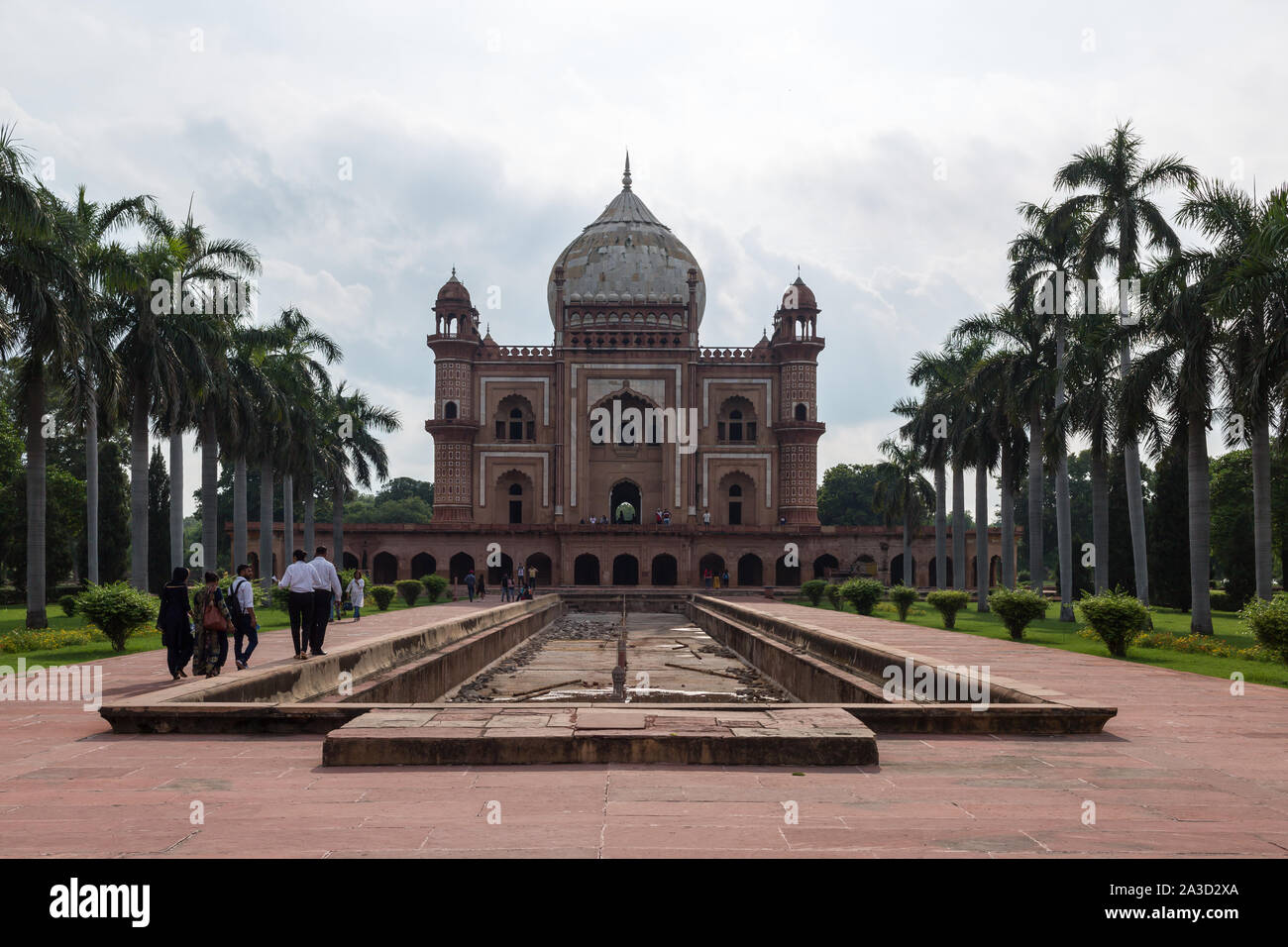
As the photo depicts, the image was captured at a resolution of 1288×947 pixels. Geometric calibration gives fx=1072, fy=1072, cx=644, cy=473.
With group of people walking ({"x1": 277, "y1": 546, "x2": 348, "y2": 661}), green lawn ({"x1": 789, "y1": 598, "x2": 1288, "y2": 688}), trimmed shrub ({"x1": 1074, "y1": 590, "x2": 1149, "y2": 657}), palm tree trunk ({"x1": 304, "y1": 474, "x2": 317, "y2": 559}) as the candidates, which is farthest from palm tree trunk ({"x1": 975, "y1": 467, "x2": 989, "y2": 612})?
group of people walking ({"x1": 277, "y1": 546, "x2": 348, "y2": 661})

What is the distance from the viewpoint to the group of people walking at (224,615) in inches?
367

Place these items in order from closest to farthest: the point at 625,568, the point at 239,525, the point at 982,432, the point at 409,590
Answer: the point at 982,432
the point at 409,590
the point at 239,525
the point at 625,568

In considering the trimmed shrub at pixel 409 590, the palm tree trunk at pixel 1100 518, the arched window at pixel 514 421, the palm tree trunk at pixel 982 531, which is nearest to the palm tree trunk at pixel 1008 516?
the palm tree trunk at pixel 982 531

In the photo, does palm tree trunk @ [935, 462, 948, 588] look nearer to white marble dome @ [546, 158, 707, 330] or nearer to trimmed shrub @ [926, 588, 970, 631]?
trimmed shrub @ [926, 588, 970, 631]

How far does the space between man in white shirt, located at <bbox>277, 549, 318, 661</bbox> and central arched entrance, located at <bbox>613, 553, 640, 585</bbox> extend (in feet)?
107

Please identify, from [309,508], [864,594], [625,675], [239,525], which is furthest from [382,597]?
[625,675]

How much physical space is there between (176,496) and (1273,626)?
61.4 ft

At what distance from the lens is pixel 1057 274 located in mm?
23172

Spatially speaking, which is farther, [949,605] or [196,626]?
[949,605]

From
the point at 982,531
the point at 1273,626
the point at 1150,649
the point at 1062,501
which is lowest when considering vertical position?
the point at 1150,649

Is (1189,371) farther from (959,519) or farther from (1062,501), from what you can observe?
(959,519)

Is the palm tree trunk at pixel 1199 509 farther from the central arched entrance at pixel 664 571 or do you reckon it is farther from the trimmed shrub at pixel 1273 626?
the central arched entrance at pixel 664 571

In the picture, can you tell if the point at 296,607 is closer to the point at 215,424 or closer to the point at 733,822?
the point at 733,822
